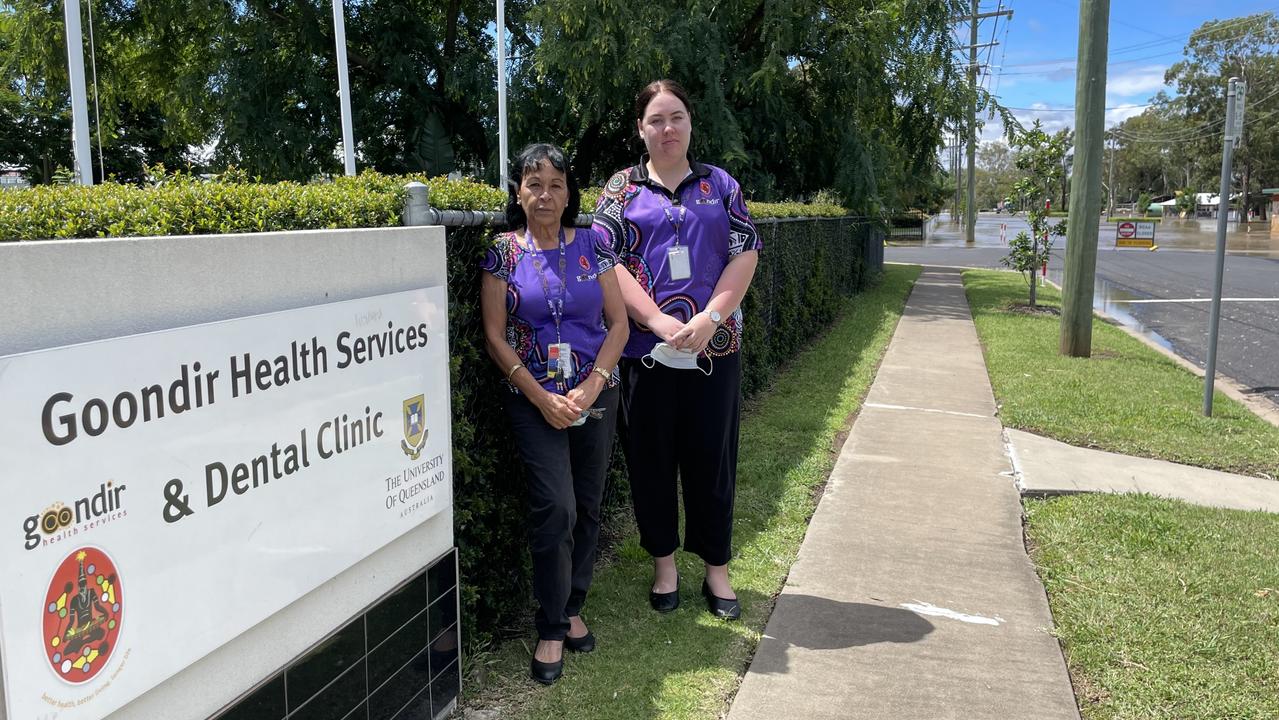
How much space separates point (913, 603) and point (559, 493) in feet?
5.66

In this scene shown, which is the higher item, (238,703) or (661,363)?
(661,363)

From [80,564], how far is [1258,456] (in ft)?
22.7

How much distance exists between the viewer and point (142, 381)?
176 cm

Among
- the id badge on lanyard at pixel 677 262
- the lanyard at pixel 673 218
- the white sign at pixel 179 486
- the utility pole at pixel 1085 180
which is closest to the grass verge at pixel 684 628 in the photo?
the white sign at pixel 179 486

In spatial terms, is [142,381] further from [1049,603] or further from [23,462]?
[1049,603]

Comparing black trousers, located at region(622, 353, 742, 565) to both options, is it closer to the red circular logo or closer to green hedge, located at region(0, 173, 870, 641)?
green hedge, located at region(0, 173, 870, 641)

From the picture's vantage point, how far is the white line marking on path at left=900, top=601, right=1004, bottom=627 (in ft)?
12.5

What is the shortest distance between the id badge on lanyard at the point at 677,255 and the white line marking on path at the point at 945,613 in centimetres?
169

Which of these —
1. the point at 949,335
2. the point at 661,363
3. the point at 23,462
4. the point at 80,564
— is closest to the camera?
the point at 23,462

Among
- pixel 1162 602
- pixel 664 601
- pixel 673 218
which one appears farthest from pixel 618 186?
pixel 1162 602

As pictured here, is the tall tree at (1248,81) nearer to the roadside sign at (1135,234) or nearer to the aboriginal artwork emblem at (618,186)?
the roadside sign at (1135,234)

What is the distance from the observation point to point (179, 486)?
73.0 inches

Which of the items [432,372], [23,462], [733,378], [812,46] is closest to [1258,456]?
[733,378]

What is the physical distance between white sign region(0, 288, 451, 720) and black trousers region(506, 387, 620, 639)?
661 millimetres
